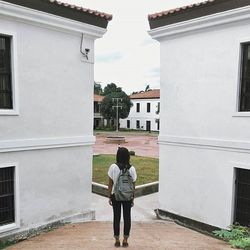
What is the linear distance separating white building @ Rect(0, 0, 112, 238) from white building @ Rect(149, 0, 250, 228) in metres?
2.22

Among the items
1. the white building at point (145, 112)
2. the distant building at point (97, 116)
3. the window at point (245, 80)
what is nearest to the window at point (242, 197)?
the window at point (245, 80)

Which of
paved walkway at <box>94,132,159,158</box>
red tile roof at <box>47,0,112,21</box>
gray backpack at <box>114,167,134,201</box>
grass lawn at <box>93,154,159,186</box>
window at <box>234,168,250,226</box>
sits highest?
red tile roof at <box>47,0,112,21</box>

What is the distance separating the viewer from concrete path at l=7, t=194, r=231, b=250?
591 cm

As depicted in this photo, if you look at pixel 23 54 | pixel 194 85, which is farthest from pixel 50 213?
pixel 194 85

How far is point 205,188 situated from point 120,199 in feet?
12.1

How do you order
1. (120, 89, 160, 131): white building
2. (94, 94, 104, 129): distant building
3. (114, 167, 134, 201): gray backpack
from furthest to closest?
1. (94, 94, 104, 129): distant building
2. (120, 89, 160, 131): white building
3. (114, 167, 134, 201): gray backpack

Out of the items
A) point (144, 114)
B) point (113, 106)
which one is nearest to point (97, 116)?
point (113, 106)

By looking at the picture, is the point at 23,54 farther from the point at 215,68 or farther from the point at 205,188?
the point at 205,188

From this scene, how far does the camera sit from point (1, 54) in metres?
6.42

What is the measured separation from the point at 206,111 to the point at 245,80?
1.26 meters

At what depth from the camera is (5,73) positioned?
257 inches

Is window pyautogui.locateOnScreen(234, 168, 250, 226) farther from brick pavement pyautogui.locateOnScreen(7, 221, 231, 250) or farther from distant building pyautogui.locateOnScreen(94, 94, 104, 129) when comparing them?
distant building pyautogui.locateOnScreen(94, 94, 104, 129)

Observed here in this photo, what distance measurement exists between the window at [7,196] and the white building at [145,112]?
157ft

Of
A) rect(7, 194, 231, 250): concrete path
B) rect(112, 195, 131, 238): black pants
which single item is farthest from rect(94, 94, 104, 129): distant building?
rect(112, 195, 131, 238): black pants
